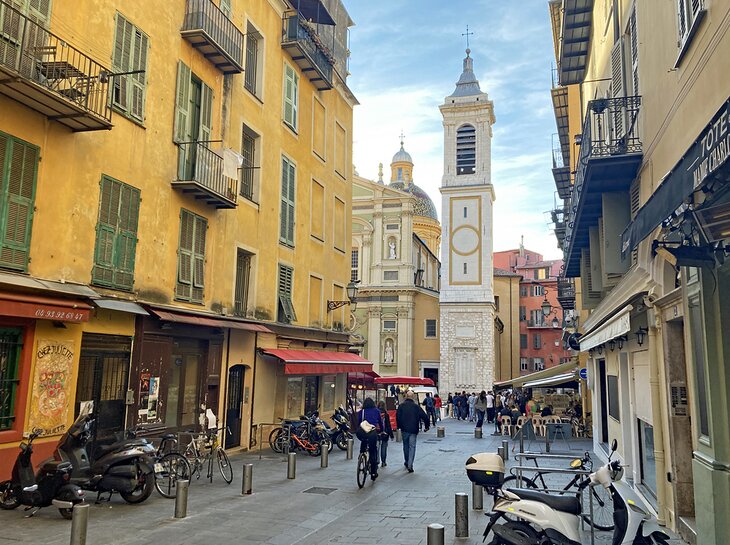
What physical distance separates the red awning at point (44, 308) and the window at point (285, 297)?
9.08m

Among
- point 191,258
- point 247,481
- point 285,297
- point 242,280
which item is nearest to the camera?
point 247,481

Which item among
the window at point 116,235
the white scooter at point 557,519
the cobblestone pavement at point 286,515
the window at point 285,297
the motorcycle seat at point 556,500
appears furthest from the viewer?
the window at point 285,297

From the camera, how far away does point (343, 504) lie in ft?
34.1

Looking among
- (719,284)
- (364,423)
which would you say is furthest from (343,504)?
(719,284)

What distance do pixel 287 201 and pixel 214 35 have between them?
6.03 m

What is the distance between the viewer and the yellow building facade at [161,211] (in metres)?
10.1

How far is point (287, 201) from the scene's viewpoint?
20219 mm

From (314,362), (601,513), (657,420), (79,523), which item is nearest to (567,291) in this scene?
(314,362)

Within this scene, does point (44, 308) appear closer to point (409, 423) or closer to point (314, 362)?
point (409, 423)

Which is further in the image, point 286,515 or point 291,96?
point 291,96

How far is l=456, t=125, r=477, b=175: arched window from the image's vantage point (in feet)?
164

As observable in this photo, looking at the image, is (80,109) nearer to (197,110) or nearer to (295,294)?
(197,110)

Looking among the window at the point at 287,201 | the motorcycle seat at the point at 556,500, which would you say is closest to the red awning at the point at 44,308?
the motorcycle seat at the point at 556,500

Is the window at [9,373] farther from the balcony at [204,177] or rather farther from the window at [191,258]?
the balcony at [204,177]
